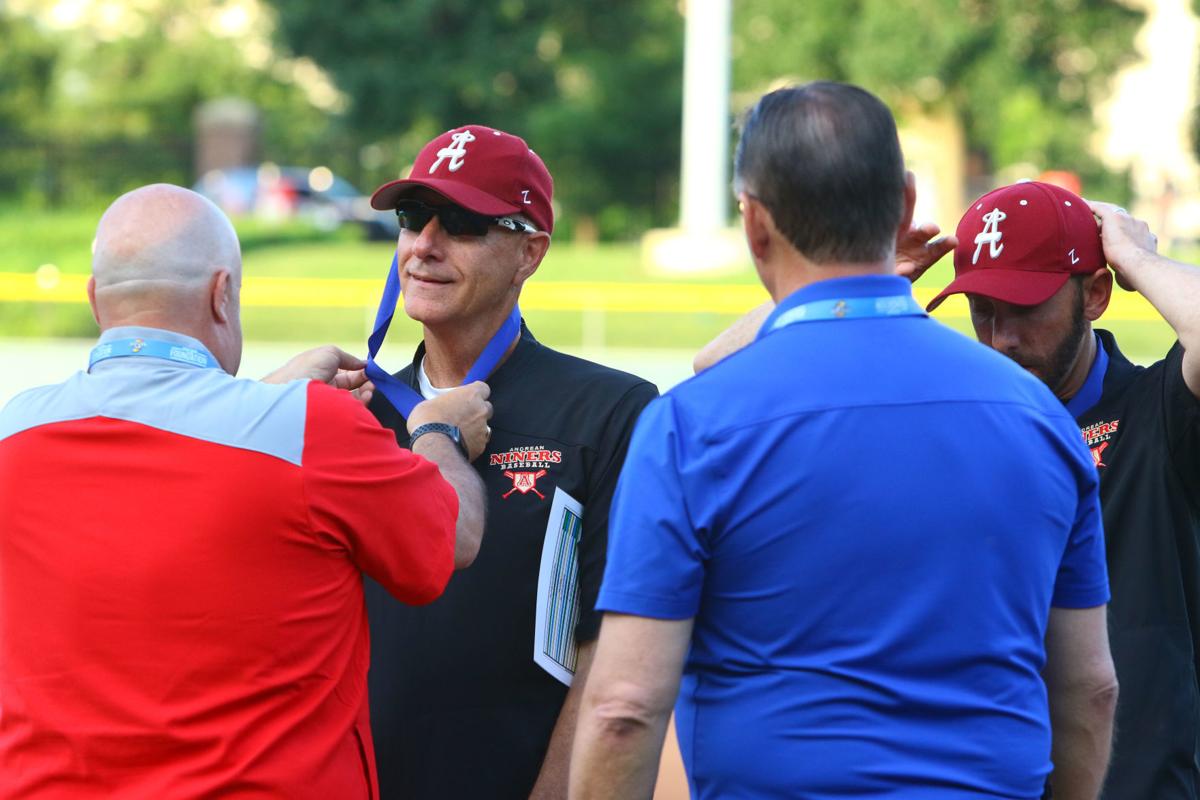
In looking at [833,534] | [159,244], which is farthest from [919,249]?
[159,244]

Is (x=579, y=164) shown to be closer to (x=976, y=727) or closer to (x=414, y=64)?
(x=414, y=64)

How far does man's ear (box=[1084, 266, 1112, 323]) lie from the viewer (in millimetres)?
3240

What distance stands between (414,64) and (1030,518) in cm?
3380

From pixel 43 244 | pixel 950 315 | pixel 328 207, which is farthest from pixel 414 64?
pixel 950 315

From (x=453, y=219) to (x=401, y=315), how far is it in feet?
52.8

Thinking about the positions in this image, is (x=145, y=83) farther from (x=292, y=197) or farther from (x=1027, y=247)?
(x=1027, y=247)

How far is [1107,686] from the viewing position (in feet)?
8.09

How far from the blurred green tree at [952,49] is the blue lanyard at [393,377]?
2795 centimetres

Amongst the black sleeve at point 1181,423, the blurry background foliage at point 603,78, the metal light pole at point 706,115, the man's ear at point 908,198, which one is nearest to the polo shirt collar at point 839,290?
the man's ear at point 908,198

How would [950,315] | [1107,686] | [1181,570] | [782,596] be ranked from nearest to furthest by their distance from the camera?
[782,596]
[1107,686]
[1181,570]
[950,315]

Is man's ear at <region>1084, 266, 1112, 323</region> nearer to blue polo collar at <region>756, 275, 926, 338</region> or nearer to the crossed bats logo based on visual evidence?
blue polo collar at <region>756, 275, 926, 338</region>

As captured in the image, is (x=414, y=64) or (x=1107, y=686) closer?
(x=1107, y=686)

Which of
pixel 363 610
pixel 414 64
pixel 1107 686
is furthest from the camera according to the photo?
pixel 414 64

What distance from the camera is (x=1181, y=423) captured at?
307 centimetres
